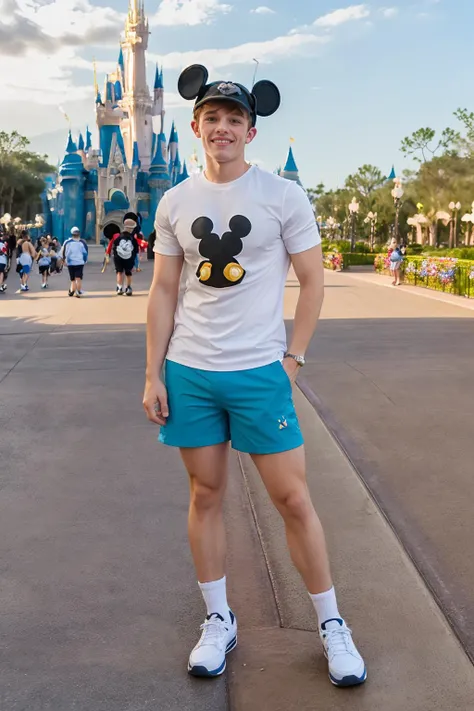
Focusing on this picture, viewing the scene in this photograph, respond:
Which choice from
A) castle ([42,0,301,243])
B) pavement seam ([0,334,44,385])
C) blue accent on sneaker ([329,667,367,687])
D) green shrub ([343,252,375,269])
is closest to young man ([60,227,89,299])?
pavement seam ([0,334,44,385])

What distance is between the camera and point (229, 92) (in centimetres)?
271

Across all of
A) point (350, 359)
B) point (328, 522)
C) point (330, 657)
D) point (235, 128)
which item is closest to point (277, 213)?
point (235, 128)

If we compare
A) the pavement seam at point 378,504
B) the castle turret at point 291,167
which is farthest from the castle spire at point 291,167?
the pavement seam at point 378,504

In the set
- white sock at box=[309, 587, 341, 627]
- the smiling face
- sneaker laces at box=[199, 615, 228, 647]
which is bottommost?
sneaker laces at box=[199, 615, 228, 647]

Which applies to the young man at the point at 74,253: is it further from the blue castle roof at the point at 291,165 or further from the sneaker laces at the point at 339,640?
the blue castle roof at the point at 291,165

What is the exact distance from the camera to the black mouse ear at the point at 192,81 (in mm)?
2840

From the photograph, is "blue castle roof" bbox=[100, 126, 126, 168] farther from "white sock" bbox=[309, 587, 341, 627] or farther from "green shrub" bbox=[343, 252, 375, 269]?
"white sock" bbox=[309, 587, 341, 627]

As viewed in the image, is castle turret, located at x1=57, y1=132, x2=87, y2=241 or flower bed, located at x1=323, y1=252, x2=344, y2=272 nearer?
flower bed, located at x1=323, y1=252, x2=344, y2=272

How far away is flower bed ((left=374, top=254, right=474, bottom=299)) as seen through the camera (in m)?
21.9

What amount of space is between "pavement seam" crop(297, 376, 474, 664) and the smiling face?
6.38 ft

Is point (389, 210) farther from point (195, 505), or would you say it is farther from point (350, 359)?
point (195, 505)

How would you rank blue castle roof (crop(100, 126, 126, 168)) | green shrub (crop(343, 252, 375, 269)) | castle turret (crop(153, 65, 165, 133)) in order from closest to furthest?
green shrub (crop(343, 252, 375, 269)) → blue castle roof (crop(100, 126, 126, 168)) → castle turret (crop(153, 65, 165, 133))

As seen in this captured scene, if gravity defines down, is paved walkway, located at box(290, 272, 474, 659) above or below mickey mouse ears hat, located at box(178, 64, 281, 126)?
below

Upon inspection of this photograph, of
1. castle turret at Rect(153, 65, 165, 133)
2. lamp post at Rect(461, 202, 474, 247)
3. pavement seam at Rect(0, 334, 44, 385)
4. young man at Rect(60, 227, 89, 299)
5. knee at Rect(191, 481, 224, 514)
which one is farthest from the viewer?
castle turret at Rect(153, 65, 165, 133)
